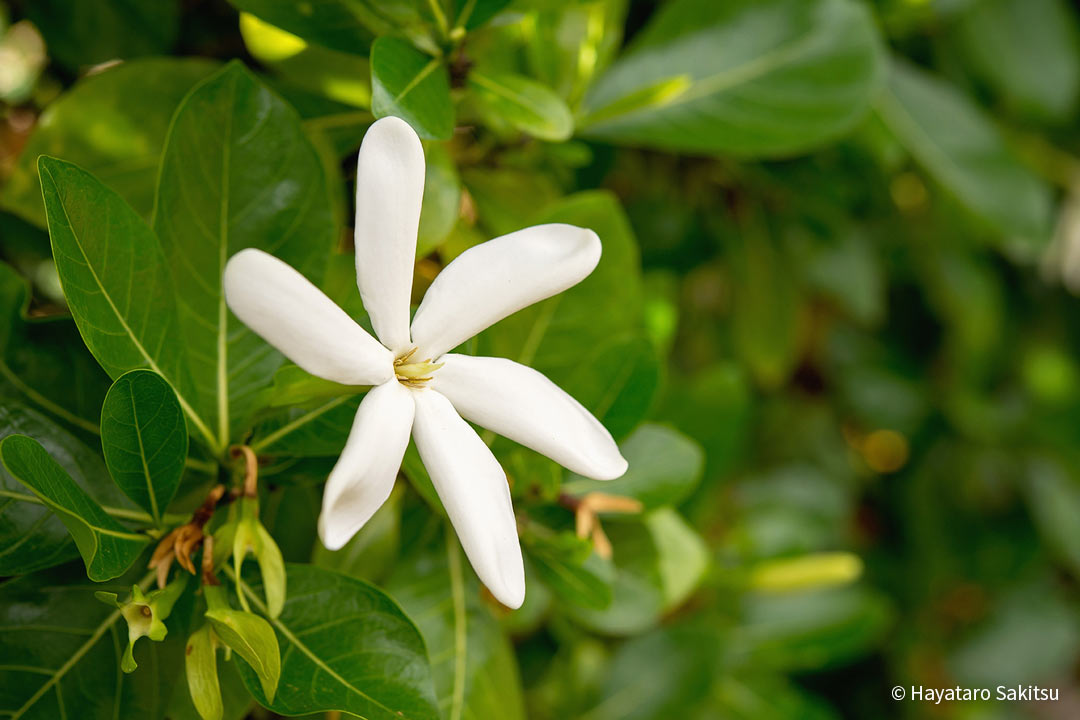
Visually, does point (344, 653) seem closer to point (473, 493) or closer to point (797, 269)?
point (473, 493)

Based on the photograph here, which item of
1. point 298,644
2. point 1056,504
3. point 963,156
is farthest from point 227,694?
point 1056,504

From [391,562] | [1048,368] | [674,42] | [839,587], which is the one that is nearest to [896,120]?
[674,42]

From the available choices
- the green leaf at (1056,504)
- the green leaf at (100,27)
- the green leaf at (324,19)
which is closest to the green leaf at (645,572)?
the green leaf at (324,19)

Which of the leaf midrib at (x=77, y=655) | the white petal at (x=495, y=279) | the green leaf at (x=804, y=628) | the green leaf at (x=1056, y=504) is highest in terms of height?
the white petal at (x=495, y=279)

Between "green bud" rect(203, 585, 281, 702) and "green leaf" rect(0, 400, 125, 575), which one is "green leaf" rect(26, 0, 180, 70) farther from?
"green bud" rect(203, 585, 281, 702)

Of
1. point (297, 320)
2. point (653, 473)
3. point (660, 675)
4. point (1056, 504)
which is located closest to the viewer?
point (297, 320)

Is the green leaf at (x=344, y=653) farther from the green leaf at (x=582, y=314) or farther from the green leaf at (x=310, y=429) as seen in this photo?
the green leaf at (x=582, y=314)

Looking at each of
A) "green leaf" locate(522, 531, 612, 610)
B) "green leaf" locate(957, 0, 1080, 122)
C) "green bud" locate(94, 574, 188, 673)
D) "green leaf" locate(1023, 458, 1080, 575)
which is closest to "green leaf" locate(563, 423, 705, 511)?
"green leaf" locate(522, 531, 612, 610)
